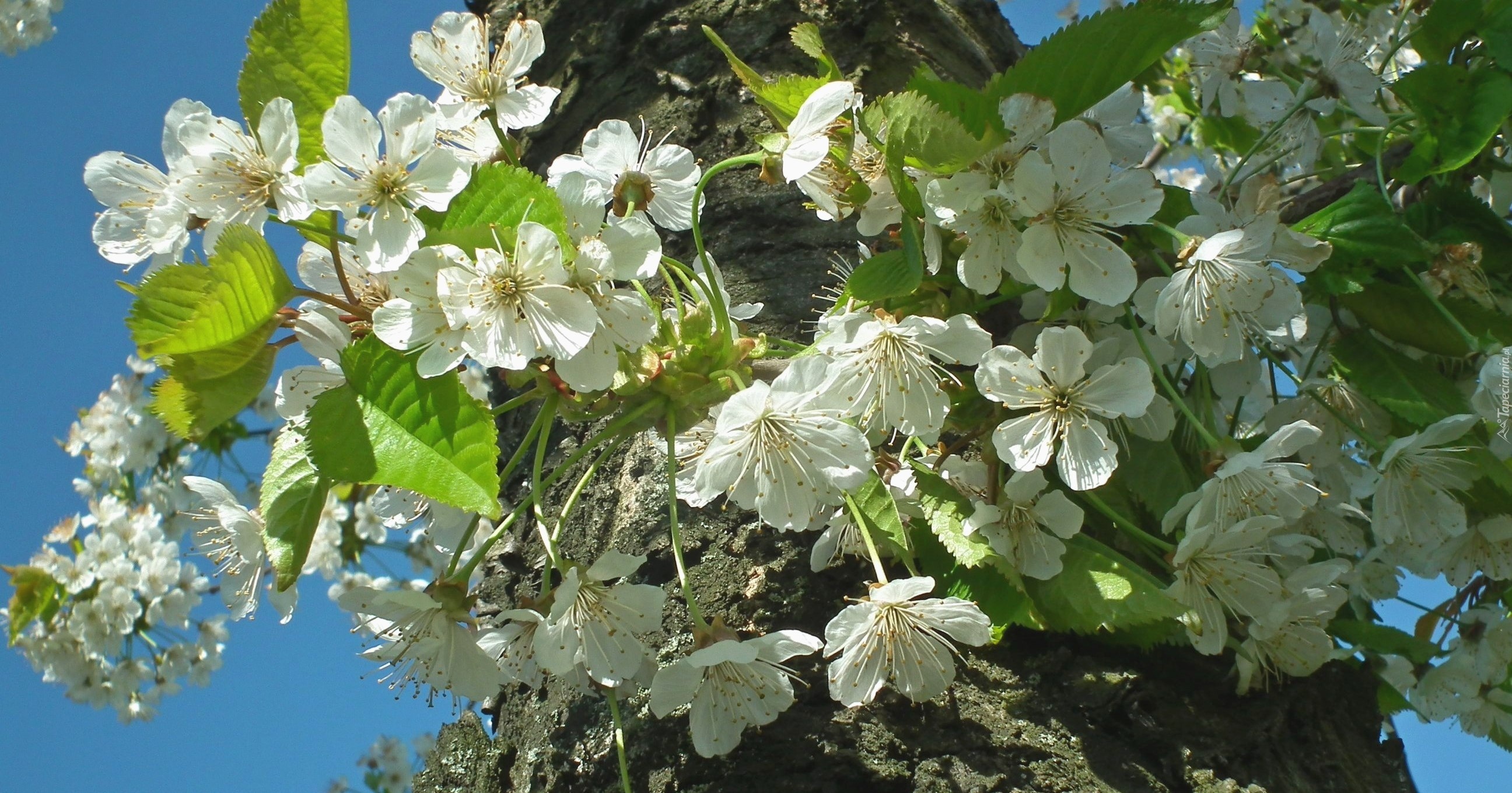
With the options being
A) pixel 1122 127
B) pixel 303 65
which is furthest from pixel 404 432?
pixel 1122 127

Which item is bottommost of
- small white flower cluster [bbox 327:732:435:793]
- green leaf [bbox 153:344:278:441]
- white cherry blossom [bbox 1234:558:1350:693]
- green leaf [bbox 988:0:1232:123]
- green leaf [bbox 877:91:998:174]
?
white cherry blossom [bbox 1234:558:1350:693]

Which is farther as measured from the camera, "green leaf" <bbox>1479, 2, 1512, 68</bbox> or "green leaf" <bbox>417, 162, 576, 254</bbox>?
"green leaf" <bbox>1479, 2, 1512, 68</bbox>

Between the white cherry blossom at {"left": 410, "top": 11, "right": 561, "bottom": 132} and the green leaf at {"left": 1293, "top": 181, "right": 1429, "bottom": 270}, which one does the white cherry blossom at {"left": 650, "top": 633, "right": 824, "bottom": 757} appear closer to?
the white cherry blossom at {"left": 410, "top": 11, "right": 561, "bottom": 132}

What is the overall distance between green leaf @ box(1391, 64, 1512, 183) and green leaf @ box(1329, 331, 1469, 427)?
257 millimetres

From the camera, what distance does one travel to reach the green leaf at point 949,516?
1.17 m

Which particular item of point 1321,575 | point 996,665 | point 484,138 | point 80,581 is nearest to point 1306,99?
point 1321,575

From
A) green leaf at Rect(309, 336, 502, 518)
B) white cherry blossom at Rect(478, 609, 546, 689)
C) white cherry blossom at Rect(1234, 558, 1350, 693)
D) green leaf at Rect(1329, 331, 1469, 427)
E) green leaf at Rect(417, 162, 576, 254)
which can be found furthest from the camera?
green leaf at Rect(1329, 331, 1469, 427)

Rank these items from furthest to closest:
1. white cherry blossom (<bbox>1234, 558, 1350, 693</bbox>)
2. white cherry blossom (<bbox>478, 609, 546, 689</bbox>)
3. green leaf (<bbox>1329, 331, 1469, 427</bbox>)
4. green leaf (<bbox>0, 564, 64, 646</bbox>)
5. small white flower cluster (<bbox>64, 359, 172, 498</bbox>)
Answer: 1. small white flower cluster (<bbox>64, 359, 172, 498</bbox>)
2. green leaf (<bbox>0, 564, 64, 646</bbox>)
3. green leaf (<bbox>1329, 331, 1469, 427</bbox>)
4. white cherry blossom (<bbox>1234, 558, 1350, 693</bbox>)
5. white cherry blossom (<bbox>478, 609, 546, 689</bbox>)

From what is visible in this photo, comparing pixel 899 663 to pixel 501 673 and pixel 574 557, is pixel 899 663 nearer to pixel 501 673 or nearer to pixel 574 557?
pixel 501 673

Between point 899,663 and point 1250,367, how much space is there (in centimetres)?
72

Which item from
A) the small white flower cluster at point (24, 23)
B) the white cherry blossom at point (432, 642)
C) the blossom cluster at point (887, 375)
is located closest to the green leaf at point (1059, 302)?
the blossom cluster at point (887, 375)

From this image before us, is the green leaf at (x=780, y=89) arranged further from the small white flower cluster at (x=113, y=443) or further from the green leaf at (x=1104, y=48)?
the small white flower cluster at (x=113, y=443)

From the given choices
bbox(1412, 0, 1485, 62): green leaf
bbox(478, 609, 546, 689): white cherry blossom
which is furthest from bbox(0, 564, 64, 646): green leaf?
bbox(1412, 0, 1485, 62): green leaf

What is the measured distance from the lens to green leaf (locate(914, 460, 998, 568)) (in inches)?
46.1
